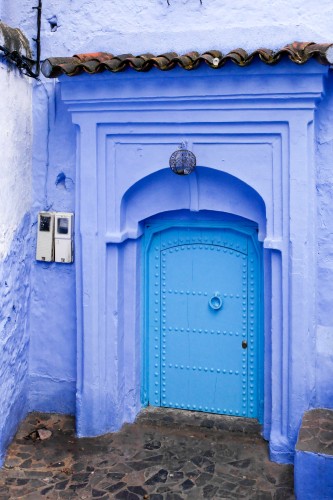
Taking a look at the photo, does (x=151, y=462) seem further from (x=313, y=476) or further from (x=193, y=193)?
(x=193, y=193)

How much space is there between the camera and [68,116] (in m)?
6.30

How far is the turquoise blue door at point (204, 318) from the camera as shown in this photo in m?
6.22

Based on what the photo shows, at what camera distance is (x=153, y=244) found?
256 inches

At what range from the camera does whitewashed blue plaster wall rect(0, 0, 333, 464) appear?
5.61 metres

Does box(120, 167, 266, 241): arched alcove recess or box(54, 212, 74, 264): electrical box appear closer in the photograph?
box(120, 167, 266, 241): arched alcove recess

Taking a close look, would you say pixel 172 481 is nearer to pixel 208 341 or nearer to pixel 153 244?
pixel 208 341

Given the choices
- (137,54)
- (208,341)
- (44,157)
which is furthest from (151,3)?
(208,341)

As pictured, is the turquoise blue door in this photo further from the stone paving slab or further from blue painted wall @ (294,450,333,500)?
blue painted wall @ (294,450,333,500)

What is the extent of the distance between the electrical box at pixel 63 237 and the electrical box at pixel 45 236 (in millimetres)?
45

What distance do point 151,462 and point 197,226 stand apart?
2341mm

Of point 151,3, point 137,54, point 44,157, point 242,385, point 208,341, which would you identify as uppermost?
point 151,3

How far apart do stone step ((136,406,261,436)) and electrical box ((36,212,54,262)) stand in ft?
6.41

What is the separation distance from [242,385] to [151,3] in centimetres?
391

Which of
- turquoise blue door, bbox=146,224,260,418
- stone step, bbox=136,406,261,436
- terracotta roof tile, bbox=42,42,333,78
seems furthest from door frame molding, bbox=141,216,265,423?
terracotta roof tile, bbox=42,42,333,78
